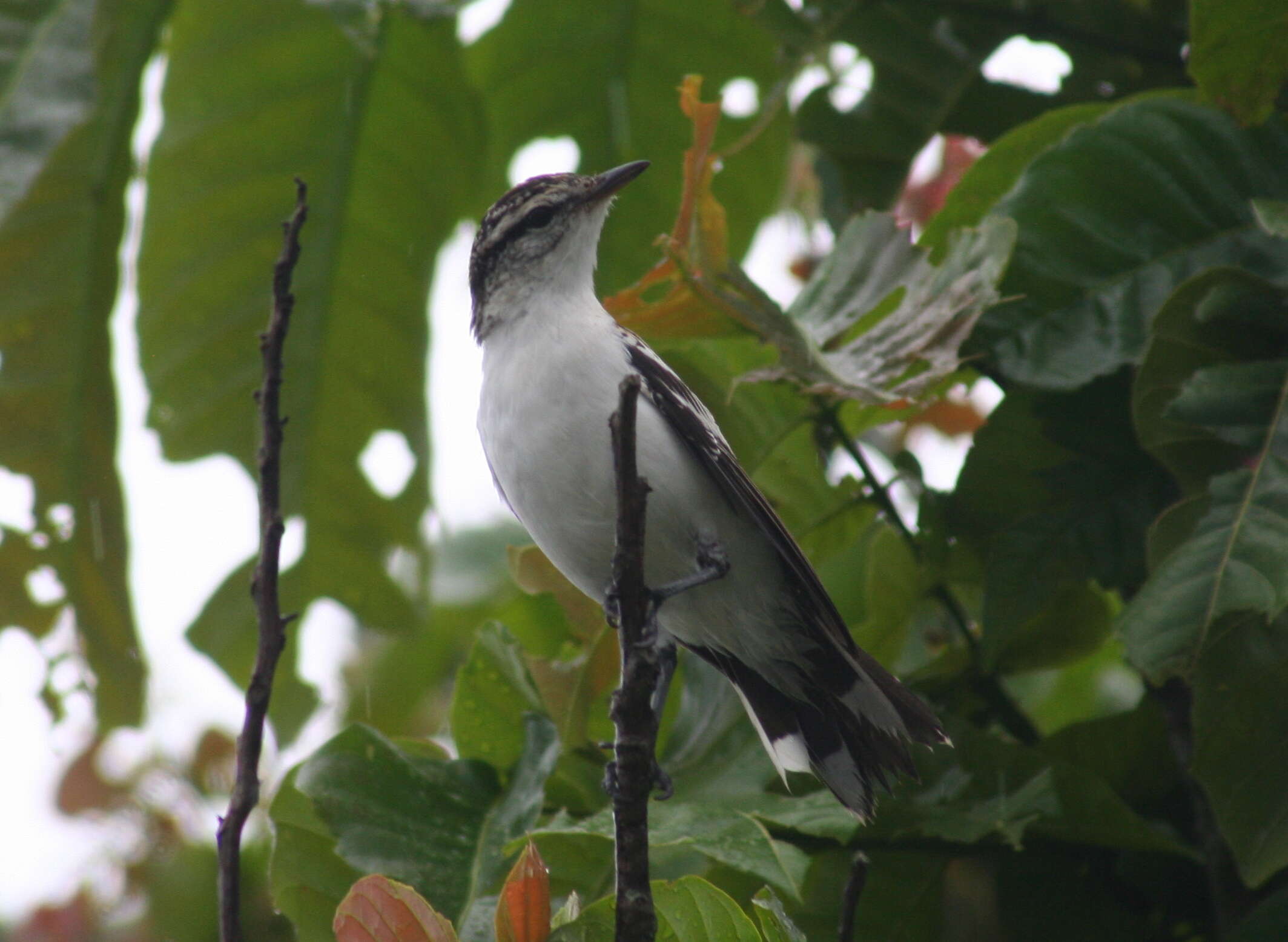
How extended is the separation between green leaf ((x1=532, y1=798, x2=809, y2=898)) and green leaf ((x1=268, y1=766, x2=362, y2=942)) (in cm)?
52

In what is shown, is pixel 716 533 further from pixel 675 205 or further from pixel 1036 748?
pixel 675 205

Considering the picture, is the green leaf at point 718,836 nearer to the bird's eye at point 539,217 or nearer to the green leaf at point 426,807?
the green leaf at point 426,807

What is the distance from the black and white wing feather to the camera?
281 centimetres

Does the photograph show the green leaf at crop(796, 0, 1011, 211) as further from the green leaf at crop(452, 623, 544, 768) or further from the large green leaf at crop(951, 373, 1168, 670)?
the green leaf at crop(452, 623, 544, 768)

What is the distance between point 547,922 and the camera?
2.11 m

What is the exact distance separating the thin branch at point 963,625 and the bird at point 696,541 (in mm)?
316

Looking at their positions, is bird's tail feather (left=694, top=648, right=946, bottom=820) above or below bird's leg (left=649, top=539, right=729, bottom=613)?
below

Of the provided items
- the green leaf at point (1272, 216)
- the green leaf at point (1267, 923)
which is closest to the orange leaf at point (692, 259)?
the green leaf at point (1272, 216)

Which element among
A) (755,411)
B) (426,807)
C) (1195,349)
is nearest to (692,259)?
(755,411)

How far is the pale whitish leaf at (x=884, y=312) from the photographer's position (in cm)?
288

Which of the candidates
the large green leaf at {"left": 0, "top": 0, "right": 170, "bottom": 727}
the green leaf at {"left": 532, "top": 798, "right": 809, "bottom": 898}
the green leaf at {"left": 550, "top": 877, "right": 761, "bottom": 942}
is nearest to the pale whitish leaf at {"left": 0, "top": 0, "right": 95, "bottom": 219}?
the large green leaf at {"left": 0, "top": 0, "right": 170, "bottom": 727}

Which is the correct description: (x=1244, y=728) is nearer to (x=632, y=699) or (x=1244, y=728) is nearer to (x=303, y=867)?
(x=632, y=699)

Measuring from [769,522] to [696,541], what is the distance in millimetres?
243

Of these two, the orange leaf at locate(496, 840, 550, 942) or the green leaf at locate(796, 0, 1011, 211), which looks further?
the green leaf at locate(796, 0, 1011, 211)
